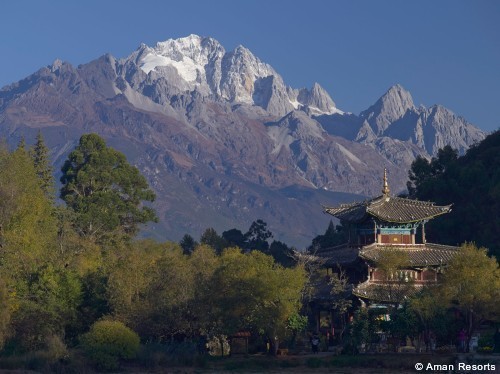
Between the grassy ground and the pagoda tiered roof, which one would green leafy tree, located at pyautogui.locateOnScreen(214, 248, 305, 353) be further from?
the pagoda tiered roof

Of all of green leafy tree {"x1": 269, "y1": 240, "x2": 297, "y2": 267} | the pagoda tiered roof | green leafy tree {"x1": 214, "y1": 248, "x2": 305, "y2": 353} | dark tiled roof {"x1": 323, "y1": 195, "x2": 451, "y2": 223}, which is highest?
green leafy tree {"x1": 269, "y1": 240, "x2": 297, "y2": 267}

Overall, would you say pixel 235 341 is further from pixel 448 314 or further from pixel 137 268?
pixel 448 314

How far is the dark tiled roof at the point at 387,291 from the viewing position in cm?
6444

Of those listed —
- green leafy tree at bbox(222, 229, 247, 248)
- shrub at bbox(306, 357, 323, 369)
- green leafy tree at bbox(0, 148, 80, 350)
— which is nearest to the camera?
shrub at bbox(306, 357, 323, 369)

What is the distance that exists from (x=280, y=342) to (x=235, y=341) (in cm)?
281

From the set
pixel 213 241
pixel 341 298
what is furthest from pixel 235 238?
pixel 341 298

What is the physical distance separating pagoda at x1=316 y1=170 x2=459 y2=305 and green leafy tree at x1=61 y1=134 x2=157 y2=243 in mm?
27973

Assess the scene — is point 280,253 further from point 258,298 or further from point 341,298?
point 258,298

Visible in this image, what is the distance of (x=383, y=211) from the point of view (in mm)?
70375

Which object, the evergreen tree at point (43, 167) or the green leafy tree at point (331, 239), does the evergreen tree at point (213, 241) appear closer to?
the green leafy tree at point (331, 239)

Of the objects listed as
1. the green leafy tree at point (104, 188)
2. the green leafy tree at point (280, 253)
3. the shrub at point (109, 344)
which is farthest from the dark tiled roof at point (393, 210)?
the green leafy tree at point (280, 253)

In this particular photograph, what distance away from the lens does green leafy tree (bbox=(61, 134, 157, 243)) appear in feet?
311

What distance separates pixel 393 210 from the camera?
7088 centimetres

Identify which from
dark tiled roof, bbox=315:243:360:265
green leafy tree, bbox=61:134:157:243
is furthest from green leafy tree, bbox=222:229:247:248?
dark tiled roof, bbox=315:243:360:265
